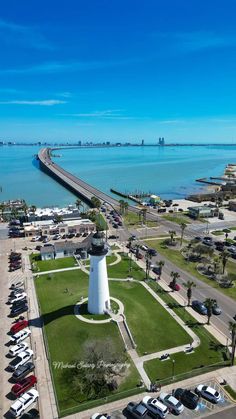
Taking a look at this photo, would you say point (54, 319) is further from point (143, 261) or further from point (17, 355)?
point (143, 261)

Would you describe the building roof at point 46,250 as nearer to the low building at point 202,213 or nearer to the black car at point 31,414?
the black car at point 31,414

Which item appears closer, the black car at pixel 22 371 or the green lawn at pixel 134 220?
the black car at pixel 22 371

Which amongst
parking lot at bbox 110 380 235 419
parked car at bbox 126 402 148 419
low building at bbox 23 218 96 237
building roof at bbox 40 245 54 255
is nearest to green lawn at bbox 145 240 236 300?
low building at bbox 23 218 96 237

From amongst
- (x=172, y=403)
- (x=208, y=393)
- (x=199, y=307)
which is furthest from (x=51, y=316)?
(x=208, y=393)

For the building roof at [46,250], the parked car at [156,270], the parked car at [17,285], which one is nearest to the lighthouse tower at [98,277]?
the parked car at [17,285]

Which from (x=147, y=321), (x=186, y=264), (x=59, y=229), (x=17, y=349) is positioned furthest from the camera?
Answer: (x=59, y=229)

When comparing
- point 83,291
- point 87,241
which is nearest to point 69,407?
point 83,291

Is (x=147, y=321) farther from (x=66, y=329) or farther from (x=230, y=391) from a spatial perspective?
(x=230, y=391)
